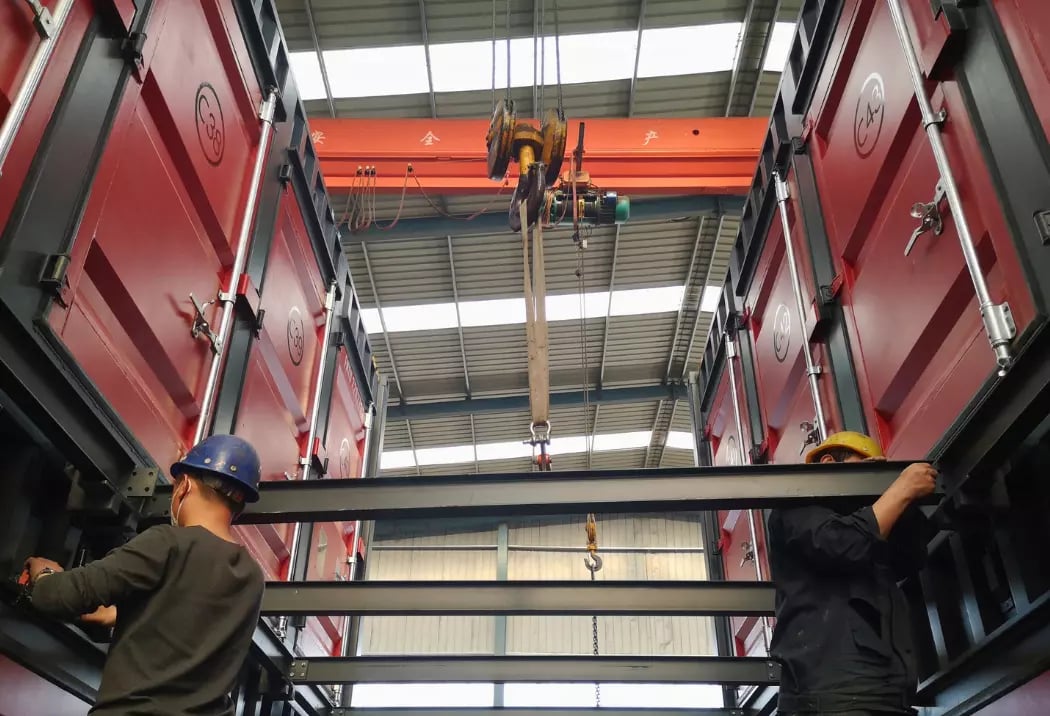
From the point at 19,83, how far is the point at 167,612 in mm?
1571

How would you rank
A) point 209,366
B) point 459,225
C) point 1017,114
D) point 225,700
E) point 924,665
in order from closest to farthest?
point 225,700 → point 1017,114 → point 924,665 → point 209,366 → point 459,225

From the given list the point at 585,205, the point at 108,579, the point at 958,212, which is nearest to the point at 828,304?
the point at 958,212

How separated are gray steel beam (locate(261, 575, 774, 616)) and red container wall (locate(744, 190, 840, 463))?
1.02 meters

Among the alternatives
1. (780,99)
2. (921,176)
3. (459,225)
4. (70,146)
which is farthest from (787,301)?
(459,225)

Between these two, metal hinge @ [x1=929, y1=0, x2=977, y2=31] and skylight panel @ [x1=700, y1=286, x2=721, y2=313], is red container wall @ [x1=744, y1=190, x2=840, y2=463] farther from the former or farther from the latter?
skylight panel @ [x1=700, y1=286, x2=721, y2=313]

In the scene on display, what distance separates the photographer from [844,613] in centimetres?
286

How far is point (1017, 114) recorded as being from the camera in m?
2.70

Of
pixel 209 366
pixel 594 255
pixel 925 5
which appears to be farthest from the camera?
pixel 594 255

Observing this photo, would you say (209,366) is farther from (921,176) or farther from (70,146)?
(921,176)

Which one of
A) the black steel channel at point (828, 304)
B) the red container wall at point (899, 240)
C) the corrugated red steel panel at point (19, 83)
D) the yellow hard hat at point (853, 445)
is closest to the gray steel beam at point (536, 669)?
the black steel channel at point (828, 304)

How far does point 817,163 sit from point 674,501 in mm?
2320

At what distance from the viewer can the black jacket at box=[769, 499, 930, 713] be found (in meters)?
2.71

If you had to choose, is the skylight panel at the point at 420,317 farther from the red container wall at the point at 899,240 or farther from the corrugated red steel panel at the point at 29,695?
the corrugated red steel panel at the point at 29,695

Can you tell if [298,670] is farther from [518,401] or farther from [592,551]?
[518,401]
